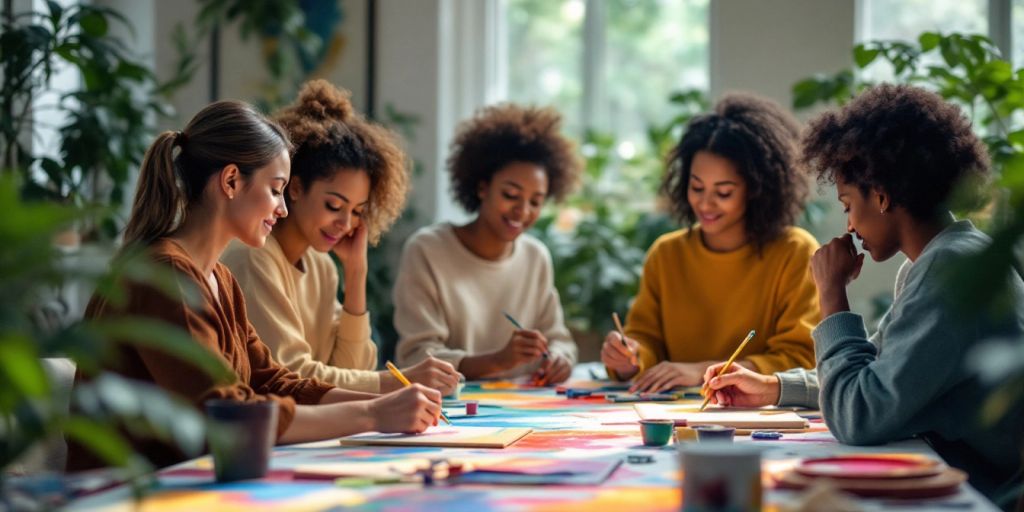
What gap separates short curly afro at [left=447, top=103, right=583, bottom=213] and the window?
A: 4.17 feet

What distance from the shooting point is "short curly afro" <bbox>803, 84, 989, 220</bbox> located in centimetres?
190

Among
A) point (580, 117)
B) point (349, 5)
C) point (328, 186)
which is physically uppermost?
point (349, 5)

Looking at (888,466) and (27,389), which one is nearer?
(27,389)

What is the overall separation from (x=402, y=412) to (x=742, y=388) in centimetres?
72

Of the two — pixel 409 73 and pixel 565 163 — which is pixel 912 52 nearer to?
pixel 565 163

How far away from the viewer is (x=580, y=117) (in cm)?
464

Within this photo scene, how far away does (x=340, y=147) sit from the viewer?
101 inches

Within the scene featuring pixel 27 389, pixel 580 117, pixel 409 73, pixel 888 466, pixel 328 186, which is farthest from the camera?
pixel 580 117

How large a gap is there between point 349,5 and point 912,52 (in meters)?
2.08

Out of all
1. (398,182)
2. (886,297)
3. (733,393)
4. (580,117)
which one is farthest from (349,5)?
(733,393)

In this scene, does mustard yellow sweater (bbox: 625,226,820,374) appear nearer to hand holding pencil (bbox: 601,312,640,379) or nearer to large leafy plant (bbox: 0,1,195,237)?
hand holding pencil (bbox: 601,312,640,379)

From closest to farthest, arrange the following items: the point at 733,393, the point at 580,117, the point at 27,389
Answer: the point at 27,389 < the point at 733,393 < the point at 580,117

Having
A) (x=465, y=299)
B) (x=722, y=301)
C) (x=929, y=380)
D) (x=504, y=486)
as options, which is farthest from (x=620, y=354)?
(x=504, y=486)

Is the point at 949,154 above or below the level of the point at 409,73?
below
